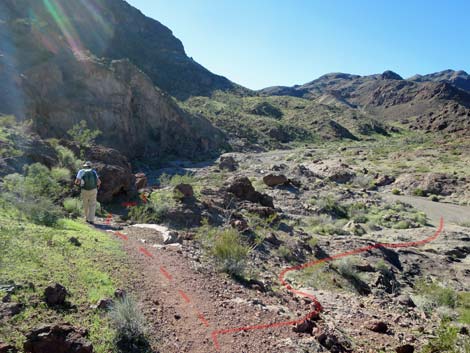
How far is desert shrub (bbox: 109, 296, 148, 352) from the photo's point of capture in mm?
3660

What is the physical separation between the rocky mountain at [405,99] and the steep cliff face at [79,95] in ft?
162

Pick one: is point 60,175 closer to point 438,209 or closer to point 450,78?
point 438,209

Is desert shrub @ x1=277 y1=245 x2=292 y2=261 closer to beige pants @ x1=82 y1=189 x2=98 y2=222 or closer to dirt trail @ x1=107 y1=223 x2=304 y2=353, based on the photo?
dirt trail @ x1=107 y1=223 x2=304 y2=353

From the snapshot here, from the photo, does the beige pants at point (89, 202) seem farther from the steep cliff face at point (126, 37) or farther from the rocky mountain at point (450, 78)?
the rocky mountain at point (450, 78)

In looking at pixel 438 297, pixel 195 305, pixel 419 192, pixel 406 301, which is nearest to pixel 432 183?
pixel 419 192

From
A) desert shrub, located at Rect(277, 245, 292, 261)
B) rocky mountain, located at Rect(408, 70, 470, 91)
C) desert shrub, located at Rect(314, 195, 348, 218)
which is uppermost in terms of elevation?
rocky mountain, located at Rect(408, 70, 470, 91)

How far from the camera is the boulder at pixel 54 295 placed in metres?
3.78

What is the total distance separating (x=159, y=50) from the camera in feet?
254

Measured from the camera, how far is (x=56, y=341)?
3201mm

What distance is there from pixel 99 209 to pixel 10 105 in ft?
52.2

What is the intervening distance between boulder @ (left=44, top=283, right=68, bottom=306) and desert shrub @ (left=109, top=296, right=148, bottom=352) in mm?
532

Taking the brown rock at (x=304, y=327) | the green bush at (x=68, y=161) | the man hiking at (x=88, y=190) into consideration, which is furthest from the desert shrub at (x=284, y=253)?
the green bush at (x=68, y=161)

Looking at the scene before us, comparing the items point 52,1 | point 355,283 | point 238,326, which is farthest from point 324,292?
point 52,1
